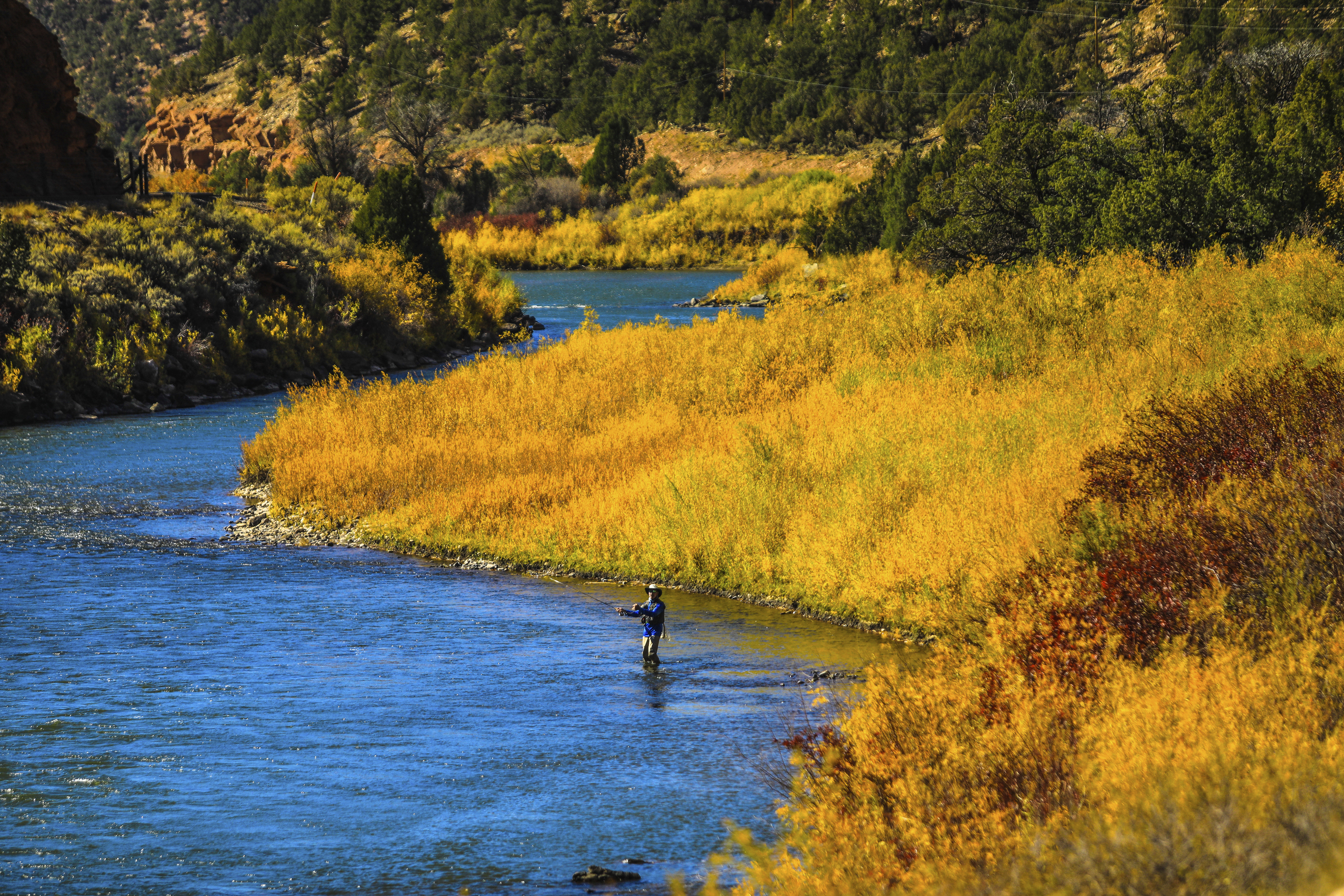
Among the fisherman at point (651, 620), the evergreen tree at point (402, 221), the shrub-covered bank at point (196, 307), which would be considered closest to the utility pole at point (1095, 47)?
the evergreen tree at point (402, 221)

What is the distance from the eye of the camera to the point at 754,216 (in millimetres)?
96938

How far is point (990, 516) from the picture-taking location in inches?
619

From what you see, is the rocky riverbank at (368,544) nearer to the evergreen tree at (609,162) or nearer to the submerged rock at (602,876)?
the submerged rock at (602,876)

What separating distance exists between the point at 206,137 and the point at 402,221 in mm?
112387

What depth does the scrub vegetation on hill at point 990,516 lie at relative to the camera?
700 centimetres

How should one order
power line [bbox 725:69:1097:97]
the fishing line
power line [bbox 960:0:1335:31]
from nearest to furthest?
the fishing line → power line [bbox 960:0:1335:31] → power line [bbox 725:69:1097:97]

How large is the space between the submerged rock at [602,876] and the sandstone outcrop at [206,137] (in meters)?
137

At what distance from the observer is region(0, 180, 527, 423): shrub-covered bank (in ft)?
114

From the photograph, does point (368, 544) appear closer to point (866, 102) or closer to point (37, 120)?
point (37, 120)

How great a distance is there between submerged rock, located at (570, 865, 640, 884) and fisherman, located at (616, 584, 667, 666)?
4.99 m

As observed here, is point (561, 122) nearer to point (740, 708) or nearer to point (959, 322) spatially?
point (959, 322)

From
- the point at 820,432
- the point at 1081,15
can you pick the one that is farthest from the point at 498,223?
the point at 820,432


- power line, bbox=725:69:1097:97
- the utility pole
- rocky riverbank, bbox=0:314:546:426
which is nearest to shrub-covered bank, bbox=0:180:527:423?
rocky riverbank, bbox=0:314:546:426

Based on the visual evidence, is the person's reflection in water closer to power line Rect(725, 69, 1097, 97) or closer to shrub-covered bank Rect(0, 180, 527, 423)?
shrub-covered bank Rect(0, 180, 527, 423)
